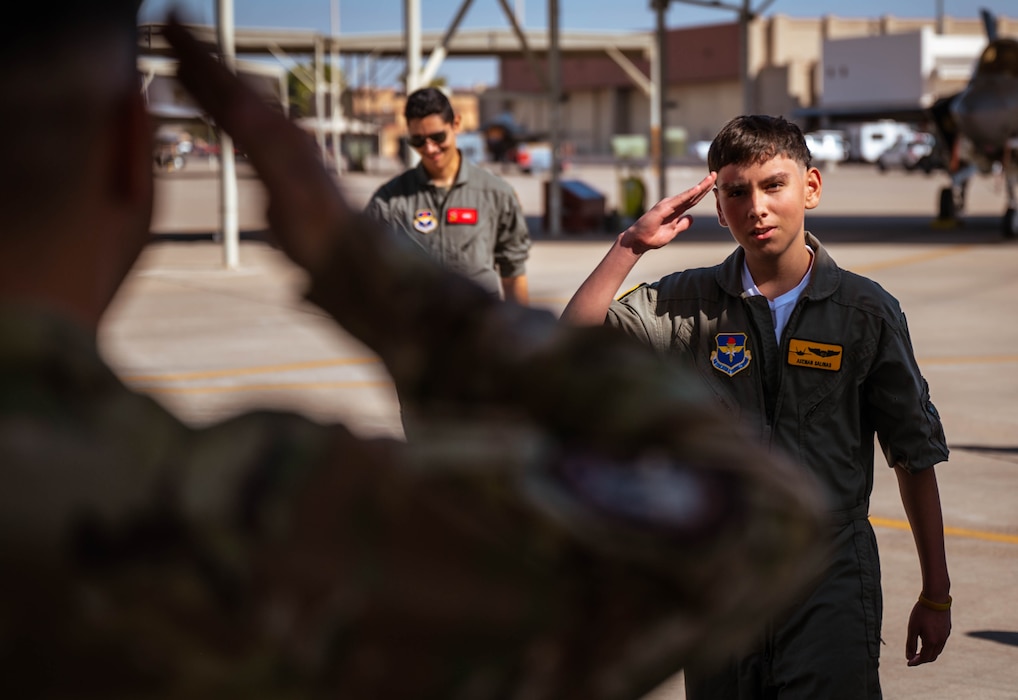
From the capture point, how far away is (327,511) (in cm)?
82

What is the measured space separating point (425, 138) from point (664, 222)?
407 centimetres

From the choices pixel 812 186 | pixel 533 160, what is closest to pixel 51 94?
pixel 812 186

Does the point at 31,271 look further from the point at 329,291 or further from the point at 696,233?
the point at 696,233

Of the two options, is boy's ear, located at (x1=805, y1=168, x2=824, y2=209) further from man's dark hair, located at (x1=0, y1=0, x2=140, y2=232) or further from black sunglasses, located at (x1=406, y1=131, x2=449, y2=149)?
black sunglasses, located at (x1=406, y1=131, x2=449, y2=149)

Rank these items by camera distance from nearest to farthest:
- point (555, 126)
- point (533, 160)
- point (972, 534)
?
point (972, 534), point (555, 126), point (533, 160)

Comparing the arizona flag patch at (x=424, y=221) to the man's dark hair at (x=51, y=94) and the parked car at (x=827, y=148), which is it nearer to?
the man's dark hair at (x=51, y=94)

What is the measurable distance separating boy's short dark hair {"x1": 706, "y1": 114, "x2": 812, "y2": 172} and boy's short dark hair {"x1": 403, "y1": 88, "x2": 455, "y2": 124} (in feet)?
11.1

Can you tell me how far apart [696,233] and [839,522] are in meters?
23.0

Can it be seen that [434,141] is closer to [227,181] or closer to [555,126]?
[227,181]

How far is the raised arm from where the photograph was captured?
2.57m

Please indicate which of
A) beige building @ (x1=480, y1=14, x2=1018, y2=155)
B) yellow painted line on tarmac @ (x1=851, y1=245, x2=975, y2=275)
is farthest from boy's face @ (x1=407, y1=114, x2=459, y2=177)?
beige building @ (x1=480, y1=14, x2=1018, y2=155)

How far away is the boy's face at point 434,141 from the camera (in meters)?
6.44

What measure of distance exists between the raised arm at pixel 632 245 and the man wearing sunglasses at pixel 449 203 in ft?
11.3

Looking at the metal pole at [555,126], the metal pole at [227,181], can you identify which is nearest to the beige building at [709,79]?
the metal pole at [555,126]
